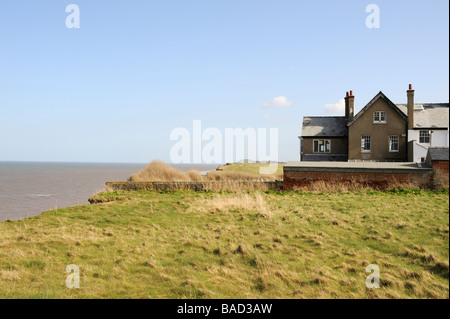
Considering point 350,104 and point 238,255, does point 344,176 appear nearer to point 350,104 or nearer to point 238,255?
point 238,255

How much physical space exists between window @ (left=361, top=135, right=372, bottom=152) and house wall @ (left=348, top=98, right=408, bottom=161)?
12.9 inches

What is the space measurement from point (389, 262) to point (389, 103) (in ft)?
116

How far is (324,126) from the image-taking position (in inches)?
1710

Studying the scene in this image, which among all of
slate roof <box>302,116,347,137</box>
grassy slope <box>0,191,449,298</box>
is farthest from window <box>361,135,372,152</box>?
grassy slope <box>0,191,449,298</box>

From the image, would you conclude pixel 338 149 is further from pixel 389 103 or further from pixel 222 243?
pixel 222 243

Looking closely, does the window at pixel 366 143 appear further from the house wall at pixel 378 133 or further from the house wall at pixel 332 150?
the house wall at pixel 332 150

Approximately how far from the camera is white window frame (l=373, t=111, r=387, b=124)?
38938 millimetres

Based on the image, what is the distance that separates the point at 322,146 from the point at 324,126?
284cm

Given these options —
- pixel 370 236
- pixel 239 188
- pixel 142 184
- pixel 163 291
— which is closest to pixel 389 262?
pixel 370 236

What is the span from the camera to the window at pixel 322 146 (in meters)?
42.3

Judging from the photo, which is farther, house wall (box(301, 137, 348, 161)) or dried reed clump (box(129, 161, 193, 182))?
house wall (box(301, 137, 348, 161))

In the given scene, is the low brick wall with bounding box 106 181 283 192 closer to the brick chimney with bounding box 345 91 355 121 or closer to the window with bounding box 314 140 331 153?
the window with bounding box 314 140 331 153

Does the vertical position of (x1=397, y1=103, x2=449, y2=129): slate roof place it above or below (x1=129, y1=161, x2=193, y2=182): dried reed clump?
above

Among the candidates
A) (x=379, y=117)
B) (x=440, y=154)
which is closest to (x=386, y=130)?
(x=379, y=117)
